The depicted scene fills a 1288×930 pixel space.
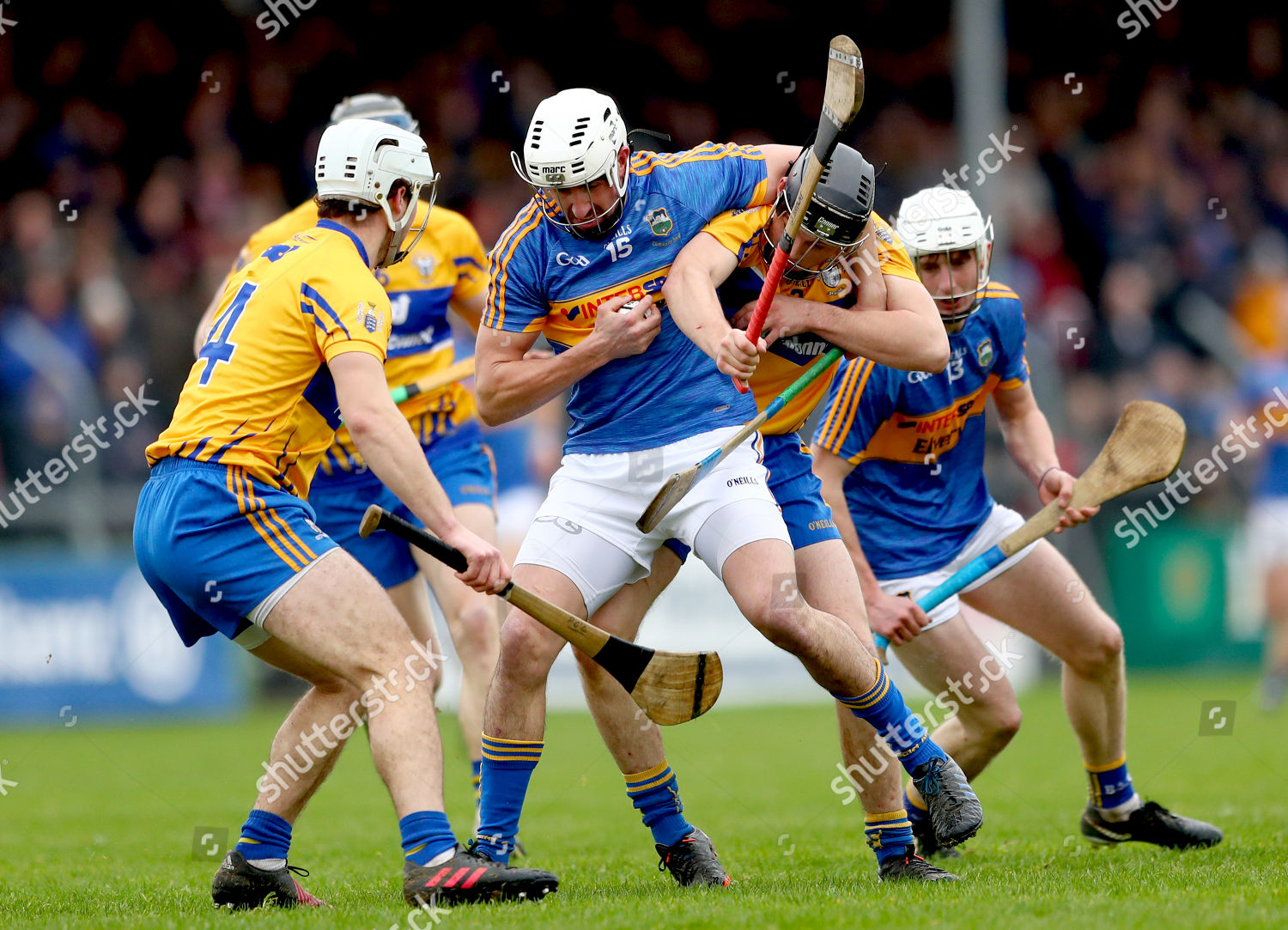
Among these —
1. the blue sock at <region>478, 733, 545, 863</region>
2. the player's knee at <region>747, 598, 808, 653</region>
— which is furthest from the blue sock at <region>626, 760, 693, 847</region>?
the player's knee at <region>747, 598, 808, 653</region>

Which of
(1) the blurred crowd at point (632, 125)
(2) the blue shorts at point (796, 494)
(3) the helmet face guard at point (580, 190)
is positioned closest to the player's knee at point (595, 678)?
(2) the blue shorts at point (796, 494)

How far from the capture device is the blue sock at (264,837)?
460 cm

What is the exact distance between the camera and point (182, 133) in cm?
1460

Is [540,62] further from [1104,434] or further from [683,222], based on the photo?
[683,222]

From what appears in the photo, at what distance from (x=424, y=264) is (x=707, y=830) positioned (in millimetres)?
2766

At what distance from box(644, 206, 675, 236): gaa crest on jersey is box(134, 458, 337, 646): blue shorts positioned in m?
1.40

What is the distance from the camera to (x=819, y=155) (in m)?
4.61

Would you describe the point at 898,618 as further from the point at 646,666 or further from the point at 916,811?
the point at 646,666

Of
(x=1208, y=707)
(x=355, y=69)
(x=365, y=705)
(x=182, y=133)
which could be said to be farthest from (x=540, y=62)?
(x=365, y=705)

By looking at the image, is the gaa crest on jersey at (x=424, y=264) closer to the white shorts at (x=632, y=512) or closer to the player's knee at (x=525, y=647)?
the white shorts at (x=632, y=512)

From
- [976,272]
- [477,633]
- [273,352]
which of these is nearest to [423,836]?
[273,352]
